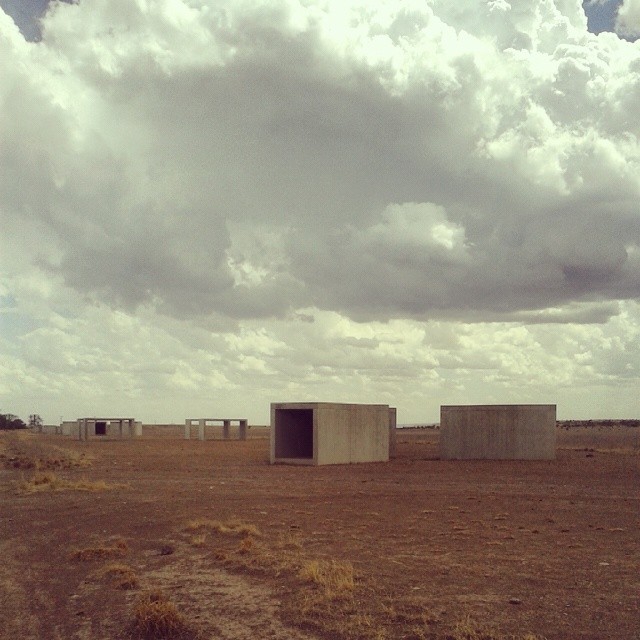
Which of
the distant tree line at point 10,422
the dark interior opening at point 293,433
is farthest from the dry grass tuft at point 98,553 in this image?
the distant tree line at point 10,422

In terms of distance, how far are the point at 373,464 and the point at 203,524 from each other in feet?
71.4

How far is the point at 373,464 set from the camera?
36.9m

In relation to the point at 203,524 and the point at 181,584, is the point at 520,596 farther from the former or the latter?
the point at 203,524

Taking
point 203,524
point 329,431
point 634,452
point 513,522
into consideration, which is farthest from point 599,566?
point 634,452

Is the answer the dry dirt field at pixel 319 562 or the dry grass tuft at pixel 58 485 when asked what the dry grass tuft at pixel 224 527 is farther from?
the dry grass tuft at pixel 58 485

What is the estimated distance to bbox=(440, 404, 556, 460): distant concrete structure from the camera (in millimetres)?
39094

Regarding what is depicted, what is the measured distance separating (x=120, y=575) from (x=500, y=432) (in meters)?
30.8

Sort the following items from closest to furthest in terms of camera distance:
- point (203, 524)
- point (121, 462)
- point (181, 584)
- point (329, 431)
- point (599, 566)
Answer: point (181, 584) < point (599, 566) < point (203, 524) < point (329, 431) < point (121, 462)

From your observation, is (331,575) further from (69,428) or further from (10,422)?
(10,422)

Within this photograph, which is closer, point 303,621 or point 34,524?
point 303,621

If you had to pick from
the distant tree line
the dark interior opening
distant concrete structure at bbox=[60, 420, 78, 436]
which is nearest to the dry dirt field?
the dark interior opening

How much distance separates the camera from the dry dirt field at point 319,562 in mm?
8906

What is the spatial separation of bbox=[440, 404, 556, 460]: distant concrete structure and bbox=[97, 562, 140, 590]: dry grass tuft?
3011cm

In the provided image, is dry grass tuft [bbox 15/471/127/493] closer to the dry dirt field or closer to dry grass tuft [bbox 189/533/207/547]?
the dry dirt field
